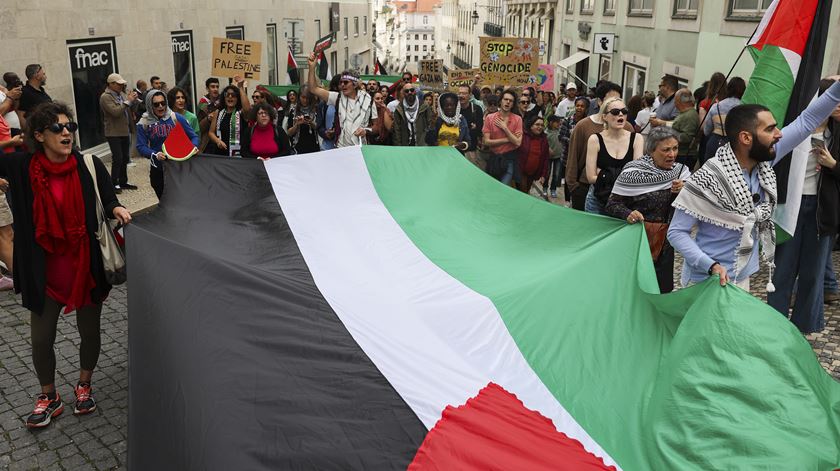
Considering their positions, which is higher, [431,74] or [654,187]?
[654,187]

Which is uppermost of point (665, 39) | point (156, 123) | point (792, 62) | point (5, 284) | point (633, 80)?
point (792, 62)

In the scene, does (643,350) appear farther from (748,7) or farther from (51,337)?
(748,7)

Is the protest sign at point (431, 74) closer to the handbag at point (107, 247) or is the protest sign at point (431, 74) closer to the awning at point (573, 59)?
the handbag at point (107, 247)

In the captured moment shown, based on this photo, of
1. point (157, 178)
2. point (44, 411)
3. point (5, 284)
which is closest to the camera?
point (44, 411)

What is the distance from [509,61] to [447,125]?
243 inches

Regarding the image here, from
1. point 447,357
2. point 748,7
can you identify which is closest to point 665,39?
point 748,7

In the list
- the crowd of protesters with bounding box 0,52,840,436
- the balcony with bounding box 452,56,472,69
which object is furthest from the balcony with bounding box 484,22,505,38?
the crowd of protesters with bounding box 0,52,840,436

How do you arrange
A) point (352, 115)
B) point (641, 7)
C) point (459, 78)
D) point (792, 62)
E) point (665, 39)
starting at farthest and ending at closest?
point (641, 7), point (665, 39), point (459, 78), point (352, 115), point (792, 62)

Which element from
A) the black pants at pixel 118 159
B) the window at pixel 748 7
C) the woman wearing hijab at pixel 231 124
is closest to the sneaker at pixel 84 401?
the woman wearing hijab at pixel 231 124

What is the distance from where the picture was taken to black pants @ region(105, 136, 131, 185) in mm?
10984

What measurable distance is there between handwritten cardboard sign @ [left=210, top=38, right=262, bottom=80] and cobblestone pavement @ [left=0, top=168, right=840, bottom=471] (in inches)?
278

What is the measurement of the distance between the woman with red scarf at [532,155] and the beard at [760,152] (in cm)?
592

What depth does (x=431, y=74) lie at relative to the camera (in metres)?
15.7

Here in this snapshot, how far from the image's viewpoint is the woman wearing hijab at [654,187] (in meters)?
4.91
